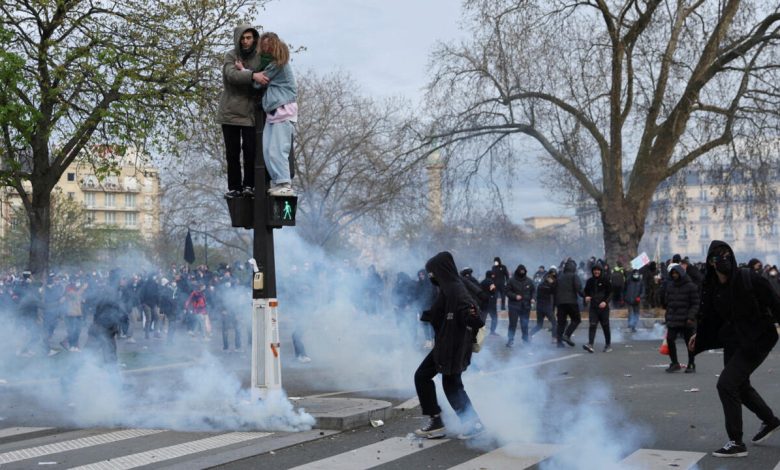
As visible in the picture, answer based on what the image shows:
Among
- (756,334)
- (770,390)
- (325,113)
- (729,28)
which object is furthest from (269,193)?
(325,113)

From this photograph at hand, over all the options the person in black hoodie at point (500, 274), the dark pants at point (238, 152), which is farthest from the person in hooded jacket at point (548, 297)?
the dark pants at point (238, 152)

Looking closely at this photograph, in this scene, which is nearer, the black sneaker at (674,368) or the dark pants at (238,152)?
the dark pants at (238,152)

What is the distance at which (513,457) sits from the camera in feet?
24.7

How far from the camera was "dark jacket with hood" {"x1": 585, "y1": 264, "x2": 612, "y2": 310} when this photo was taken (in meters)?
18.2

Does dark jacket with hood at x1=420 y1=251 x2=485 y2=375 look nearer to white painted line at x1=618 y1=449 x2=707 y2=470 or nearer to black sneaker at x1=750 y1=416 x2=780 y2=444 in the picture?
white painted line at x1=618 y1=449 x2=707 y2=470

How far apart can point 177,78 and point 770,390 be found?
12257 millimetres

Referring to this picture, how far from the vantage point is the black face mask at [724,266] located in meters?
7.82

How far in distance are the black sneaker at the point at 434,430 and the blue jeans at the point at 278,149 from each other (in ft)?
9.16

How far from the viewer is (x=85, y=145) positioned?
63.5ft

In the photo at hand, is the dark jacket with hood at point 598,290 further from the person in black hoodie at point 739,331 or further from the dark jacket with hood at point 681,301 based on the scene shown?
the person in black hoodie at point 739,331

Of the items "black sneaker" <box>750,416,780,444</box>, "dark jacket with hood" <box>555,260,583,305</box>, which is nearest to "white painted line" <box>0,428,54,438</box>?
"black sneaker" <box>750,416,780,444</box>

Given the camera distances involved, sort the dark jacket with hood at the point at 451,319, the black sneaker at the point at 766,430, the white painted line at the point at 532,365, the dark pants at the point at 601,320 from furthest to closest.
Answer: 1. the dark pants at the point at 601,320
2. the white painted line at the point at 532,365
3. the dark jacket with hood at the point at 451,319
4. the black sneaker at the point at 766,430

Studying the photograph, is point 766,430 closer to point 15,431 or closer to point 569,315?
point 15,431

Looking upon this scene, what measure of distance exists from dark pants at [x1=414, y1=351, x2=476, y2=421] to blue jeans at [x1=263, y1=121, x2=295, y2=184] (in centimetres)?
239
